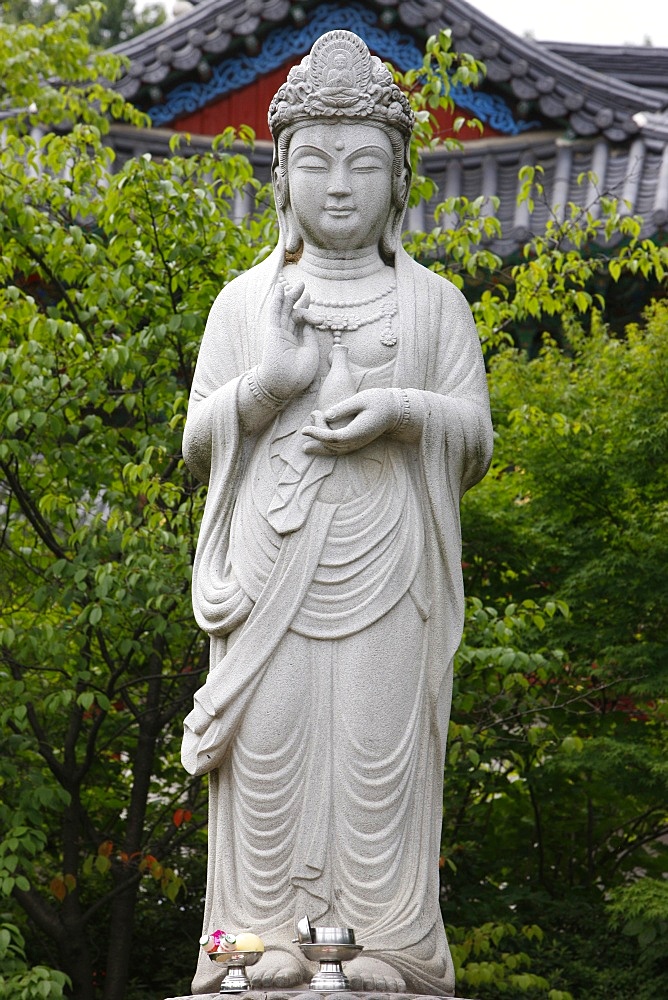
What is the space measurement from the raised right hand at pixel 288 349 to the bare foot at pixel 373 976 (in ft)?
6.93

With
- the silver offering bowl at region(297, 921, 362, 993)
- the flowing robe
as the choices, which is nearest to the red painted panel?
the flowing robe

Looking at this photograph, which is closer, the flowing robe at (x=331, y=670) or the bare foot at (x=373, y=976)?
the bare foot at (x=373, y=976)

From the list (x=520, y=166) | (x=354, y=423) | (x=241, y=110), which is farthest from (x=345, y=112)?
(x=241, y=110)

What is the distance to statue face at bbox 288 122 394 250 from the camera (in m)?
6.97

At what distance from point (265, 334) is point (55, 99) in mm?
6054

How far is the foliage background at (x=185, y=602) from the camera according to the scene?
997 cm

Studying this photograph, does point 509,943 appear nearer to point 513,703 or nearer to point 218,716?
point 513,703

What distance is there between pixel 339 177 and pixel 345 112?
0.26m

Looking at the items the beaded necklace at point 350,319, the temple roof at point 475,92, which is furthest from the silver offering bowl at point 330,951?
the temple roof at point 475,92

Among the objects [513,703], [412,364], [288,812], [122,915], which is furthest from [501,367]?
[288,812]

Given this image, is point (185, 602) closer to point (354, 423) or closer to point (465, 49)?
point (354, 423)

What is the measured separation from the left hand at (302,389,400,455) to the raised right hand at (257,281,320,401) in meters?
0.17

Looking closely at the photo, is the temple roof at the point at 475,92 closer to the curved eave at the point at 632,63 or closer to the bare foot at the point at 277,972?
the curved eave at the point at 632,63

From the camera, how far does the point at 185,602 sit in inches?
375
